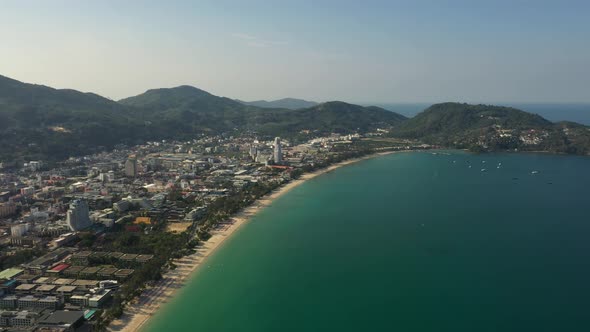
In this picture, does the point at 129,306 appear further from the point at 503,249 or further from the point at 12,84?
the point at 12,84

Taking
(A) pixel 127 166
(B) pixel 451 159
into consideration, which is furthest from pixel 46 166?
(B) pixel 451 159

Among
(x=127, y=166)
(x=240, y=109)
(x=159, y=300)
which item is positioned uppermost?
(x=240, y=109)

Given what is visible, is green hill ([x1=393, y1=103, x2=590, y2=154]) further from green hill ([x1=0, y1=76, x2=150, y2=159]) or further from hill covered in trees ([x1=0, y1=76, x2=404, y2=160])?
green hill ([x1=0, y1=76, x2=150, y2=159])

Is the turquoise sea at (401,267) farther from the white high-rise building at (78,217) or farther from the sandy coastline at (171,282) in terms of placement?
the white high-rise building at (78,217)

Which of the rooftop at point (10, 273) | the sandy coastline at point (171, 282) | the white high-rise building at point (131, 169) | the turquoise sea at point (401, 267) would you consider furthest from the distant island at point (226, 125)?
the sandy coastline at point (171, 282)

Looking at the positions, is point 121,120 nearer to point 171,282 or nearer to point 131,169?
point 131,169

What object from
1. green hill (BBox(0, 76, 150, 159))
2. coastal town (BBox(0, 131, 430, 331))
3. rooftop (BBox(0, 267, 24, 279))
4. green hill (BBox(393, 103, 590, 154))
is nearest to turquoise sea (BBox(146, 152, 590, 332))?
coastal town (BBox(0, 131, 430, 331))
